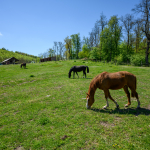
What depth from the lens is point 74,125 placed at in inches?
187

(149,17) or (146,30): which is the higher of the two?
(149,17)

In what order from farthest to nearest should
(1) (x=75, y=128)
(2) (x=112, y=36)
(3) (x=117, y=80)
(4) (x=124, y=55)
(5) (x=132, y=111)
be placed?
(2) (x=112, y=36), (4) (x=124, y=55), (3) (x=117, y=80), (5) (x=132, y=111), (1) (x=75, y=128)

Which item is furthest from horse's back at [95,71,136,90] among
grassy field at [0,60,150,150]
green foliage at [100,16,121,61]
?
green foliage at [100,16,121,61]

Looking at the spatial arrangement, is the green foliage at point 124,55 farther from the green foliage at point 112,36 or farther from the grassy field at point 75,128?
the grassy field at point 75,128

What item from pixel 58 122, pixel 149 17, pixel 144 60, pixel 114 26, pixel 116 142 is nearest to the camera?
pixel 116 142

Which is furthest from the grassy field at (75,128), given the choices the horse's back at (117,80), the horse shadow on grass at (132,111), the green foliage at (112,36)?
the green foliage at (112,36)

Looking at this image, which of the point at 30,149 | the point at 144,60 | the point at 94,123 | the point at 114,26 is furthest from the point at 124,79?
the point at 114,26

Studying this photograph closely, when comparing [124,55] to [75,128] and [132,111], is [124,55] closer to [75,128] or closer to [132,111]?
[132,111]

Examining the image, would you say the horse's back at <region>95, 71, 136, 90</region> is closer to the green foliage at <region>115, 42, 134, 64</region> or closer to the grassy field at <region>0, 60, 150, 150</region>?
the grassy field at <region>0, 60, 150, 150</region>

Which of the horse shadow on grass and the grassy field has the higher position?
the horse shadow on grass

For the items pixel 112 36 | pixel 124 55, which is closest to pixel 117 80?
pixel 124 55

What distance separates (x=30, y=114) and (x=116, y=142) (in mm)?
4758

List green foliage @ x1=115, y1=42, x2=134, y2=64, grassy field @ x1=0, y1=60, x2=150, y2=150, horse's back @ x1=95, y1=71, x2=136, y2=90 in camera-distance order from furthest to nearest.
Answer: green foliage @ x1=115, y1=42, x2=134, y2=64, horse's back @ x1=95, y1=71, x2=136, y2=90, grassy field @ x1=0, y1=60, x2=150, y2=150

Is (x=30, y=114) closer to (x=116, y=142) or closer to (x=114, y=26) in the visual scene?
(x=116, y=142)
